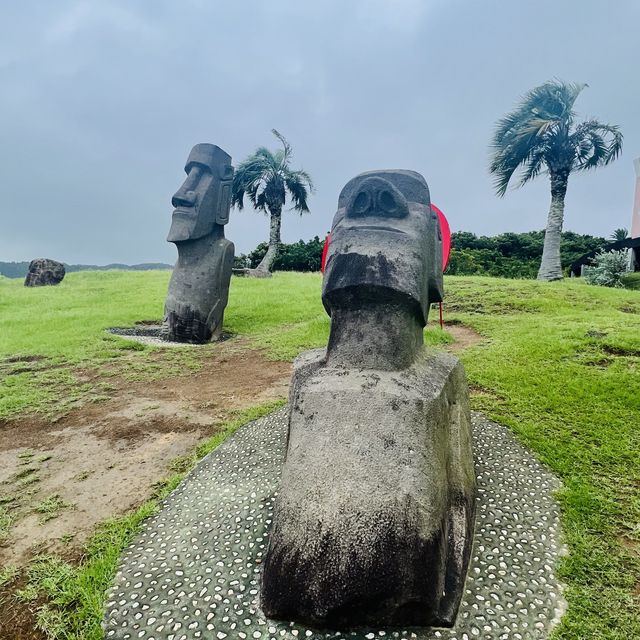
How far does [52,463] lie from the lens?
13.2 ft

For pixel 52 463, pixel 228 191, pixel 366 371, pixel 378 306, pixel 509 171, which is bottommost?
pixel 52 463

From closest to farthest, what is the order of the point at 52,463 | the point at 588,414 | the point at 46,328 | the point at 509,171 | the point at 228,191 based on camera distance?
the point at 52,463 → the point at 588,414 → the point at 228,191 → the point at 46,328 → the point at 509,171

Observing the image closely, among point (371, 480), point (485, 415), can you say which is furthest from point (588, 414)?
point (371, 480)

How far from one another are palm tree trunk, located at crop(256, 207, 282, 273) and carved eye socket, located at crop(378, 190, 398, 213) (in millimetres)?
20745

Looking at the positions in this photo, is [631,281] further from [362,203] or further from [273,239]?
[362,203]

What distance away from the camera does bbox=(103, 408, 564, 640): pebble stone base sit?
2.13m

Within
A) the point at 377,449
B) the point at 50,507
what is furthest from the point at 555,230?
the point at 50,507

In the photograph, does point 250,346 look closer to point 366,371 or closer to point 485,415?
point 485,415

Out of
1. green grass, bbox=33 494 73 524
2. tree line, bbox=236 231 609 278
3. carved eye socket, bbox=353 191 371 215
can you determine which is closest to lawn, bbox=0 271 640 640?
green grass, bbox=33 494 73 524

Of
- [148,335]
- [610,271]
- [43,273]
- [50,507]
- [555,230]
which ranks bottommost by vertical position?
[50,507]

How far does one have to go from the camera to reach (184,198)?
8.64 m

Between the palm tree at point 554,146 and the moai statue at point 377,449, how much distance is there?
14707 millimetres

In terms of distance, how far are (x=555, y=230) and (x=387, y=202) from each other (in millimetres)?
15061

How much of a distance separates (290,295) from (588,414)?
31.8 feet
